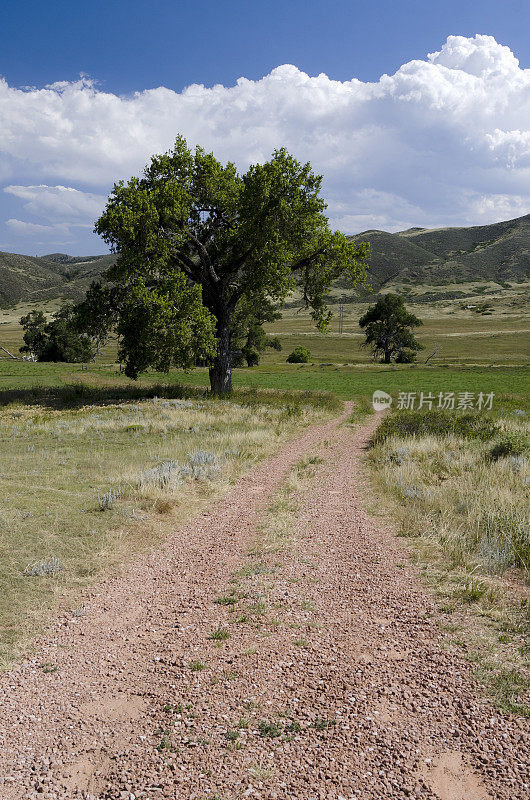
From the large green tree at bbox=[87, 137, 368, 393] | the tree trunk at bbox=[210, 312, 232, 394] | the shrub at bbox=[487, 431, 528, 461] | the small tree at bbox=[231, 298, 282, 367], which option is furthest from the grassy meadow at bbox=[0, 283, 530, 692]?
the small tree at bbox=[231, 298, 282, 367]

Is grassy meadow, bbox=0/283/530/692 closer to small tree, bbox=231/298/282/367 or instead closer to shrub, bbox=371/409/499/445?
shrub, bbox=371/409/499/445

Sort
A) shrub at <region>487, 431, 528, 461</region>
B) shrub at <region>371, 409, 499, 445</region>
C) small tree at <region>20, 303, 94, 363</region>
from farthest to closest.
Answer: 1. small tree at <region>20, 303, 94, 363</region>
2. shrub at <region>371, 409, 499, 445</region>
3. shrub at <region>487, 431, 528, 461</region>

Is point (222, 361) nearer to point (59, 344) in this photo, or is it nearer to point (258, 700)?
point (258, 700)

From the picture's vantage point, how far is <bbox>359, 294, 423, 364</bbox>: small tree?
78.4 metres

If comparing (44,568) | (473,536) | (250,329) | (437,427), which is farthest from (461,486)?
(250,329)

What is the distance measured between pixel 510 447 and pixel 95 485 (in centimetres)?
1317

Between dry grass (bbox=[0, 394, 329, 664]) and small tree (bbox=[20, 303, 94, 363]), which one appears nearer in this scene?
dry grass (bbox=[0, 394, 329, 664])

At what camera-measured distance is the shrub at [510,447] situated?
51.8 feet

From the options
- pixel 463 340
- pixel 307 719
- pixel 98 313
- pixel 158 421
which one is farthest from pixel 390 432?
pixel 463 340

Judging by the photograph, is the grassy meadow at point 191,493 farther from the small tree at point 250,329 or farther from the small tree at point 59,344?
the small tree at point 59,344

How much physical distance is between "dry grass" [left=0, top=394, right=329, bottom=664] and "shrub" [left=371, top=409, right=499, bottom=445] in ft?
14.7

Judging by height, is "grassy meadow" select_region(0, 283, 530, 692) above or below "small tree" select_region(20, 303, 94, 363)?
below

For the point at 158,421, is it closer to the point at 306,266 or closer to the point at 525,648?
the point at 306,266

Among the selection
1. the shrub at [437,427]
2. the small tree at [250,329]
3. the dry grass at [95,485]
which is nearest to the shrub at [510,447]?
the shrub at [437,427]
